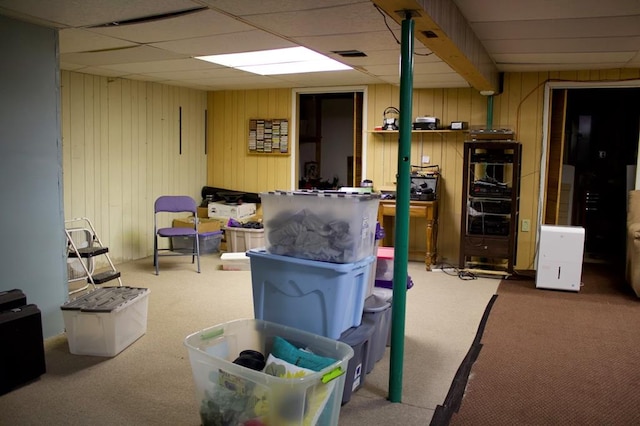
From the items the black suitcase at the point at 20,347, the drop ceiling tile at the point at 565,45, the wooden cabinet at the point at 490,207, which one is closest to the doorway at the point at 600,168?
the wooden cabinet at the point at 490,207

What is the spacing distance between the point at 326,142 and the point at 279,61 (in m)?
3.92

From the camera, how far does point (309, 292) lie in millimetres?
2666

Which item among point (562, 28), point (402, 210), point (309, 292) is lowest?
point (309, 292)

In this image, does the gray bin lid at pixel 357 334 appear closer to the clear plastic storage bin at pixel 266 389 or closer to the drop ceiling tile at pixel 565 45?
the clear plastic storage bin at pixel 266 389

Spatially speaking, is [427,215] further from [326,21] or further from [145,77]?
[145,77]

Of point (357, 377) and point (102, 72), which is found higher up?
point (102, 72)

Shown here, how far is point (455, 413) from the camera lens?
2.58m

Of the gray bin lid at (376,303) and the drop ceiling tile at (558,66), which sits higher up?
the drop ceiling tile at (558,66)

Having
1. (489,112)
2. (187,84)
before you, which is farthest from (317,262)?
(187,84)

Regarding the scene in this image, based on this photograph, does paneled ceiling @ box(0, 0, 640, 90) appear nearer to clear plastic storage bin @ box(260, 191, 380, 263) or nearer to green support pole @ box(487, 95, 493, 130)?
A: green support pole @ box(487, 95, 493, 130)

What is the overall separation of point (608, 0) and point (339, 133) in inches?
229

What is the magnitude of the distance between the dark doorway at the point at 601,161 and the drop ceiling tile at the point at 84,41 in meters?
5.14

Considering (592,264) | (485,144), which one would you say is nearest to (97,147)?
(485,144)

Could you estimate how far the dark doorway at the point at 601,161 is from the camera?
6.37m
